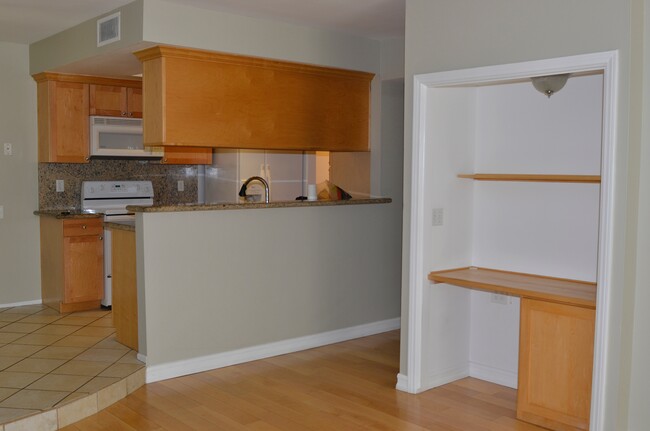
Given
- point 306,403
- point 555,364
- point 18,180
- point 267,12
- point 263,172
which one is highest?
point 267,12

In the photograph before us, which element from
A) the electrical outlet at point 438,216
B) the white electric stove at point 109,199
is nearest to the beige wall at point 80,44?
the white electric stove at point 109,199

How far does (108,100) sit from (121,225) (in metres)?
2.06

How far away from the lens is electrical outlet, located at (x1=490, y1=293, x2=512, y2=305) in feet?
14.7

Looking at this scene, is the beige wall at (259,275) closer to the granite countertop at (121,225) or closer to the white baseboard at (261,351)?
the white baseboard at (261,351)

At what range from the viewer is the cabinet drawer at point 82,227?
19.8 ft

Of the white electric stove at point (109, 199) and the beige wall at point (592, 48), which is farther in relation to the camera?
the white electric stove at point (109, 199)

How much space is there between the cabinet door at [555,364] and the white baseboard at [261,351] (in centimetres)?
192

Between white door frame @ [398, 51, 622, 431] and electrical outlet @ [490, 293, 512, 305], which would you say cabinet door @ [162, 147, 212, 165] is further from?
electrical outlet @ [490, 293, 512, 305]

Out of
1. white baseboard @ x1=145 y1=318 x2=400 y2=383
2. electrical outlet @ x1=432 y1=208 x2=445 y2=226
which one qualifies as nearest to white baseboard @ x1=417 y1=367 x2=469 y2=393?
electrical outlet @ x1=432 y1=208 x2=445 y2=226

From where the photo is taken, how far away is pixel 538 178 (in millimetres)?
3996

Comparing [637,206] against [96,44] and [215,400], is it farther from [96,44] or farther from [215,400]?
[96,44]

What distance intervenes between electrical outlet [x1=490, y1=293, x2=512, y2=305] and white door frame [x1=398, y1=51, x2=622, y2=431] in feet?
1.83

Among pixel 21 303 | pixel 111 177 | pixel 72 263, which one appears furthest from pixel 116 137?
pixel 21 303

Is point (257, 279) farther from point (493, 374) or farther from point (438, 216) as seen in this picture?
point (493, 374)
